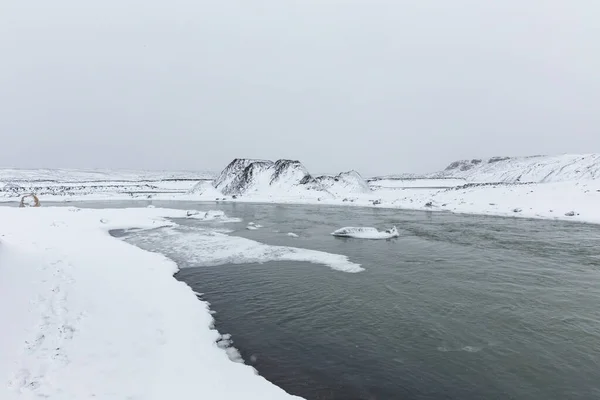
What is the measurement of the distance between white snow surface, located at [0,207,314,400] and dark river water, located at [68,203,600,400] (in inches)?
29.8

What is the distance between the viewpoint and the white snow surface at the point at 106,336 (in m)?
5.25

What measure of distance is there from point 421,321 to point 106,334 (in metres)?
7.33

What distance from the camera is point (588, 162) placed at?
8275 centimetres

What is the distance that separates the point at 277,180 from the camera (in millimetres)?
62906

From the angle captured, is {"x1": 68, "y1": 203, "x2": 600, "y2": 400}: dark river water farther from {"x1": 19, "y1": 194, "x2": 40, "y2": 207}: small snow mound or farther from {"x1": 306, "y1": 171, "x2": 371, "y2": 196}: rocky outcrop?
{"x1": 306, "y1": 171, "x2": 371, "y2": 196}: rocky outcrop

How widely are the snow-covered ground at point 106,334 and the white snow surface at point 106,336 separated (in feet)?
0.06

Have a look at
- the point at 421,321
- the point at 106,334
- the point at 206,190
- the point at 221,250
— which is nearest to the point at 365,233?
the point at 221,250

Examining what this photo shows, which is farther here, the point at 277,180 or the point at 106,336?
the point at 277,180

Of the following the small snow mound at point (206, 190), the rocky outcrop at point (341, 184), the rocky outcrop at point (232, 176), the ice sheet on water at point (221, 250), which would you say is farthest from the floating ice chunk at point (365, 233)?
the small snow mound at point (206, 190)

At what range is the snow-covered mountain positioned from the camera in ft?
201

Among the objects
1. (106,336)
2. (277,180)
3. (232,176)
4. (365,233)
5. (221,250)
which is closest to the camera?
(106,336)

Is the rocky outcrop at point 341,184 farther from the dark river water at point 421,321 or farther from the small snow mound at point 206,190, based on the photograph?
the dark river water at point 421,321

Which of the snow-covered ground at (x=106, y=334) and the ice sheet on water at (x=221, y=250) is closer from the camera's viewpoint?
the snow-covered ground at (x=106, y=334)

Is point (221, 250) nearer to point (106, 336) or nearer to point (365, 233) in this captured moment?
point (365, 233)
